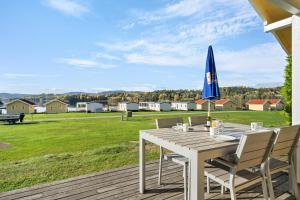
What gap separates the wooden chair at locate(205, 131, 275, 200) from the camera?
6.56ft

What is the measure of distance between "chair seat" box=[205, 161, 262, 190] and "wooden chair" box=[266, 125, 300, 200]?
0.20 metres

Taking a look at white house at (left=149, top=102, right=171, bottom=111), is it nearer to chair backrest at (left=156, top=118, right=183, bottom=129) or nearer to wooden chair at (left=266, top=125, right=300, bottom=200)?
chair backrest at (left=156, top=118, right=183, bottom=129)

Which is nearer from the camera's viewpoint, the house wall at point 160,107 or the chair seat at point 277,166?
the chair seat at point 277,166

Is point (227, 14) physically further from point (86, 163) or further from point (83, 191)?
point (83, 191)

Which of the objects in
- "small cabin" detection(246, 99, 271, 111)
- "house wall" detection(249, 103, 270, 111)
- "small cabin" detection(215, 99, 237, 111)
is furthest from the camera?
"small cabin" detection(215, 99, 237, 111)

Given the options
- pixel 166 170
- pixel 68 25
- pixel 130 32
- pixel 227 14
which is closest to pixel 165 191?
pixel 166 170

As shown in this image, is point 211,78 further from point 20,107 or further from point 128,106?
point 128,106

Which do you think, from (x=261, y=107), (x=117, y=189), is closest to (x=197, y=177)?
(x=117, y=189)

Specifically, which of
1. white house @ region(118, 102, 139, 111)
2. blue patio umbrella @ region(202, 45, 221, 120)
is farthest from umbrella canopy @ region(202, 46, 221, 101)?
white house @ region(118, 102, 139, 111)

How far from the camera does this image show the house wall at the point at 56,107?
3225 cm

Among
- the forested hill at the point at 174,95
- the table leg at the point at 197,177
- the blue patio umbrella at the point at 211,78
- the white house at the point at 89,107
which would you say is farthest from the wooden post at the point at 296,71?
the forested hill at the point at 174,95

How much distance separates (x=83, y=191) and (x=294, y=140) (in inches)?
104

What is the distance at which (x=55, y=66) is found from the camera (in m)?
70.1

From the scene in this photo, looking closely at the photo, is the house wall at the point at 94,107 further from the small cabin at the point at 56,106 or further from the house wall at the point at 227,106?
the house wall at the point at 227,106
